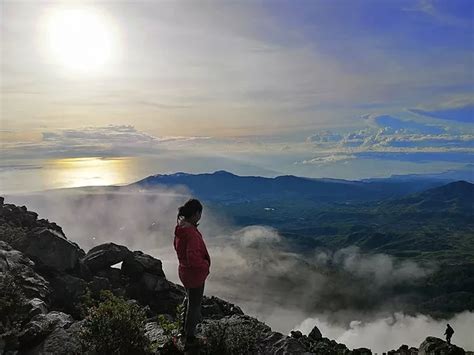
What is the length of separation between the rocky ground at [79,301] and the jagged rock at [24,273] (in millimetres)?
34

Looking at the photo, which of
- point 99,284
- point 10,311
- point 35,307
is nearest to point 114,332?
point 10,311

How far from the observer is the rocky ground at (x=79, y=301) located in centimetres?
1190

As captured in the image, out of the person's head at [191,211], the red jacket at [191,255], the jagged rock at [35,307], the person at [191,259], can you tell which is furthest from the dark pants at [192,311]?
the jagged rock at [35,307]

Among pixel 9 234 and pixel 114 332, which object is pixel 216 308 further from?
pixel 9 234

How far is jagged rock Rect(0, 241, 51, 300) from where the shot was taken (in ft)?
52.4

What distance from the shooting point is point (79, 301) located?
17266 mm

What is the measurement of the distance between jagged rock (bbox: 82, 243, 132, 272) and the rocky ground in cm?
5

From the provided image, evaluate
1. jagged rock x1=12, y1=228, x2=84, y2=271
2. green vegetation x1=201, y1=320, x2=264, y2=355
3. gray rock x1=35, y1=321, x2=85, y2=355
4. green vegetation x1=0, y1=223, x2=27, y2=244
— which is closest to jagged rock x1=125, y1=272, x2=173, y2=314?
jagged rock x1=12, y1=228, x2=84, y2=271

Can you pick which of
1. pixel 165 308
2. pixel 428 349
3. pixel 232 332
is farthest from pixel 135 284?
pixel 428 349

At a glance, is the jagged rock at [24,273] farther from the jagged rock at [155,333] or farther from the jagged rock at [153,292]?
the jagged rock at [153,292]

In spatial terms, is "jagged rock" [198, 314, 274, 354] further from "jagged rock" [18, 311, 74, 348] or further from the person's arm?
"jagged rock" [18, 311, 74, 348]

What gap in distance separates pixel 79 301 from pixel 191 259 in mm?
7899

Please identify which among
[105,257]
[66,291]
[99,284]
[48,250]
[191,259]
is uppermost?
[191,259]

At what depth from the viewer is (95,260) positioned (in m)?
22.5
